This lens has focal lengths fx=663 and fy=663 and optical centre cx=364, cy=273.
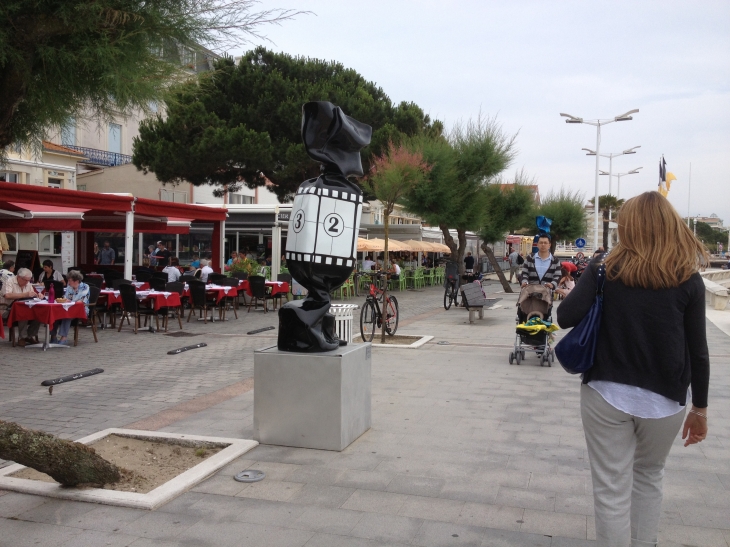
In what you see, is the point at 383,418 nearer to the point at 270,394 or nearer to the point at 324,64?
the point at 270,394

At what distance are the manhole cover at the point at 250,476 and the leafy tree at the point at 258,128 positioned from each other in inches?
775

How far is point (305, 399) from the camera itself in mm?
5094

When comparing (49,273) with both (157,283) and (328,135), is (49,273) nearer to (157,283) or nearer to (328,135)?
(157,283)

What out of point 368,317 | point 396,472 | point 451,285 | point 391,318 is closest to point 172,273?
point 368,317

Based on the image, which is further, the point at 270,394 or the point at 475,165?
the point at 475,165

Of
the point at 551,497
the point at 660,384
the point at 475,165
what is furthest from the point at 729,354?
the point at 475,165

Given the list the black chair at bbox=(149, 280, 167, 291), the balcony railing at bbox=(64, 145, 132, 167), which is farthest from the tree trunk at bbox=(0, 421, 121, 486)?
the balcony railing at bbox=(64, 145, 132, 167)

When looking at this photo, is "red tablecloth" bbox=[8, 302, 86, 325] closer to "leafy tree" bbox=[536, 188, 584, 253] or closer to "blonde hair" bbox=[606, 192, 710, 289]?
"blonde hair" bbox=[606, 192, 710, 289]

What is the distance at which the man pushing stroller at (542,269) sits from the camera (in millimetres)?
8961

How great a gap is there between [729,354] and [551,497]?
7962 millimetres

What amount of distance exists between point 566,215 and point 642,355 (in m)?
36.0

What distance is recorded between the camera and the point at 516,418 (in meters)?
6.18

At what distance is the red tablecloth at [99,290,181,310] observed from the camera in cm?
1265

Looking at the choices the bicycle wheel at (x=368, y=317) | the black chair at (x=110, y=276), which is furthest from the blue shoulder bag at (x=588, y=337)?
the black chair at (x=110, y=276)
